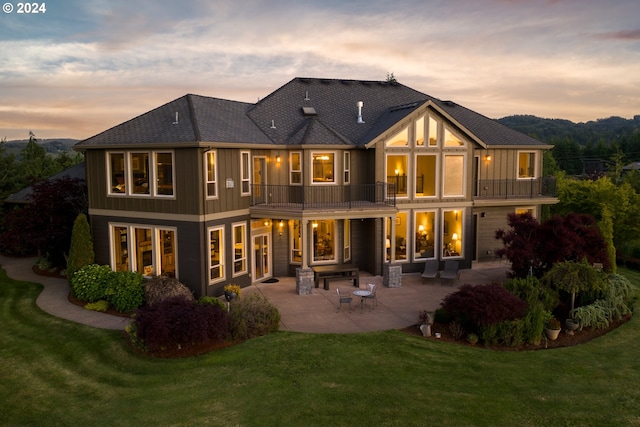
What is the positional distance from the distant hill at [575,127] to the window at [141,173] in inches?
6046

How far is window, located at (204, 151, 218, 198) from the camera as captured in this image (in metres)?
16.1

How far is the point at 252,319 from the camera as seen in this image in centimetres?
1257

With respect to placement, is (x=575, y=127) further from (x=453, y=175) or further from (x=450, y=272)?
(x=450, y=272)

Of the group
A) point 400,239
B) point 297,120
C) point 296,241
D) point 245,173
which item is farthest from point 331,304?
point 297,120

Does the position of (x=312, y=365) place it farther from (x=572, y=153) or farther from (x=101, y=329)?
(x=572, y=153)

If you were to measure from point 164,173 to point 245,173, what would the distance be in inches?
123

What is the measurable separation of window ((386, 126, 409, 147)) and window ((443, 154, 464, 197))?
7.12 ft

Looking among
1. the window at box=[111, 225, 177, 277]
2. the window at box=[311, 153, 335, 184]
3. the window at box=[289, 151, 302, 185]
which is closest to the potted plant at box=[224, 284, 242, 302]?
the window at box=[111, 225, 177, 277]

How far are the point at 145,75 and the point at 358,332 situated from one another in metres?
20.5

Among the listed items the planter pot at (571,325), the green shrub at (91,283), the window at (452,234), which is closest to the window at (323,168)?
the window at (452,234)

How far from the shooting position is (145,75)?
85.2 feet

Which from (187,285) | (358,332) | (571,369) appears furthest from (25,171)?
(571,369)

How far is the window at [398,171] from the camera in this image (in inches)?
790

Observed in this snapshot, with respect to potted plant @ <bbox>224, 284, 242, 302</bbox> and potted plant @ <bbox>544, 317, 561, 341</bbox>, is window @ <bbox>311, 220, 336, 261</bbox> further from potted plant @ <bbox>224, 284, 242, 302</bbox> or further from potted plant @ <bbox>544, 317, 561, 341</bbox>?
potted plant @ <bbox>544, 317, 561, 341</bbox>
